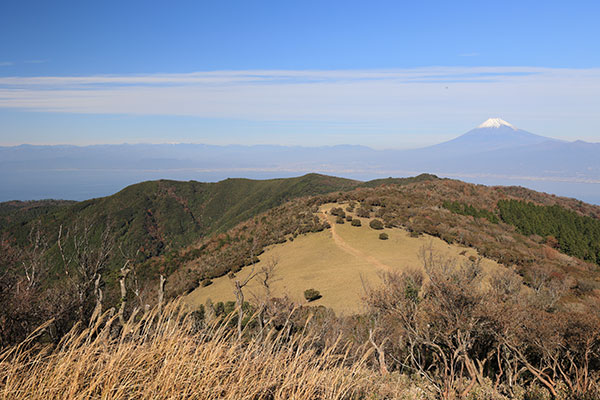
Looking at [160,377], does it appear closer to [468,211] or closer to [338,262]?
[338,262]

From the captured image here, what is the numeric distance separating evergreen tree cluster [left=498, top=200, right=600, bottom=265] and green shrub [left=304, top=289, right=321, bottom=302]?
3411 centimetres

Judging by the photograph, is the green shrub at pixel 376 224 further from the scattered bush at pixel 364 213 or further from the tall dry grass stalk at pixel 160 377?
the tall dry grass stalk at pixel 160 377

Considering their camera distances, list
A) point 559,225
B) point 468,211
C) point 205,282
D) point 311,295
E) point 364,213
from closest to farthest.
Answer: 1. point 311,295
2. point 205,282
3. point 364,213
4. point 468,211
5. point 559,225

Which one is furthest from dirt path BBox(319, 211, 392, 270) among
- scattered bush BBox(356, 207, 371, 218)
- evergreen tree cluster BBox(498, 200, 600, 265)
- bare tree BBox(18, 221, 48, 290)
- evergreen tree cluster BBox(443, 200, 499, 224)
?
evergreen tree cluster BBox(498, 200, 600, 265)

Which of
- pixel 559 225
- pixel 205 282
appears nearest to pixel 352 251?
pixel 205 282

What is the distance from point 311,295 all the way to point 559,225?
41.1 m

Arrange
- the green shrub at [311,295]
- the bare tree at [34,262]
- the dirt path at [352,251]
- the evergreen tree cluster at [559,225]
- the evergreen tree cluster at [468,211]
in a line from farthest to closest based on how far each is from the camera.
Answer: the evergreen tree cluster at [468,211], the evergreen tree cluster at [559,225], the dirt path at [352,251], the green shrub at [311,295], the bare tree at [34,262]

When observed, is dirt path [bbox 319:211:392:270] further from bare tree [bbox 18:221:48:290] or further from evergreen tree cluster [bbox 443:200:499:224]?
bare tree [bbox 18:221:48:290]

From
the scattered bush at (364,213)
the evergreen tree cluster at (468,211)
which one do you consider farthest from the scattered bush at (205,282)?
the evergreen tree cluster at (468,211)

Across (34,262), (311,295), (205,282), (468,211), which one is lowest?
(205,282)

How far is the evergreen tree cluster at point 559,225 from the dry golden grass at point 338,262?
1968 cm

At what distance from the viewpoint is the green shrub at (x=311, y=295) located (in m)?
22.9

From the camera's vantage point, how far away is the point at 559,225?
149 ft

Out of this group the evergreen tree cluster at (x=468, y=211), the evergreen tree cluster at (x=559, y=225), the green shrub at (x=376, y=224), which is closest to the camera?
the green shrub at (x=376, y=224)
